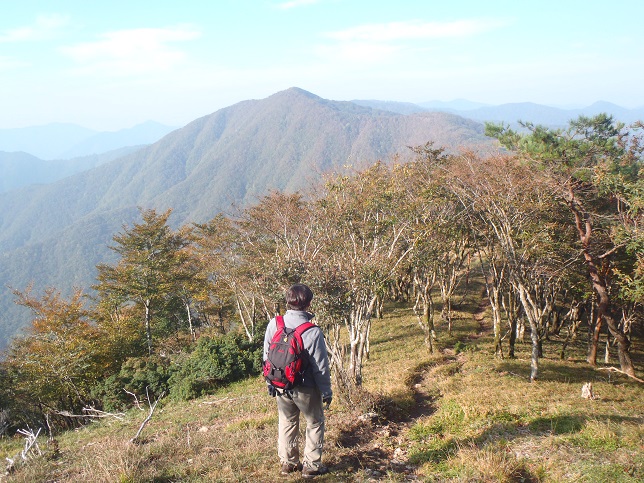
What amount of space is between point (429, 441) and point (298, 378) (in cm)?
329

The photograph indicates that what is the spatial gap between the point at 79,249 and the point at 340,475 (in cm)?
18324

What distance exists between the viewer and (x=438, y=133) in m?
193

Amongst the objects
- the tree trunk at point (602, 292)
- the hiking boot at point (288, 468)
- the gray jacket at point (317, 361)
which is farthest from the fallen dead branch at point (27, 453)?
the tree trunk at point (602, 292)

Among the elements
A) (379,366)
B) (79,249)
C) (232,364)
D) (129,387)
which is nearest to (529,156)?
(379,366)

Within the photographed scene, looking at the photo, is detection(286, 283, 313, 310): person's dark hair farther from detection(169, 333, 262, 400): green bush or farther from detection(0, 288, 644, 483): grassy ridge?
detection(169, 333, 262, 400): green bush

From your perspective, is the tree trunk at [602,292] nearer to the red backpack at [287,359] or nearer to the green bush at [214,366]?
the red backpack at [287,359]

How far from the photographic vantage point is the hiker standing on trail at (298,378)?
15.3 ft

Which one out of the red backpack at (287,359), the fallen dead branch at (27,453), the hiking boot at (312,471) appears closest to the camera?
the red backpack at (287,359)

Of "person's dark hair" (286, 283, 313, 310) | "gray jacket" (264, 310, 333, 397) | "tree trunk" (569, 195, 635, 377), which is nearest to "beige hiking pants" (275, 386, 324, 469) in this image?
"gray jacket" (264, 310, 333, 397)

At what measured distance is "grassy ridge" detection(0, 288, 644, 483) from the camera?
527cm

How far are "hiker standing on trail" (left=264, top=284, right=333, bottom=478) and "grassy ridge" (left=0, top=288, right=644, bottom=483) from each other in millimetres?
310

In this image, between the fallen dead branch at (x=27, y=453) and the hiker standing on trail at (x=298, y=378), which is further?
the fallen dead branch at (x=27, y=453)

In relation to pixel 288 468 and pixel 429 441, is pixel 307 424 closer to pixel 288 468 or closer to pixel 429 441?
pixel 288 468

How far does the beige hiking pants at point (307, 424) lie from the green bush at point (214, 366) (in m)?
12.7
